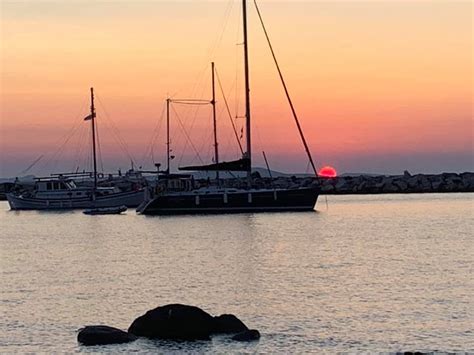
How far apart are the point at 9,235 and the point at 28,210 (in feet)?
135

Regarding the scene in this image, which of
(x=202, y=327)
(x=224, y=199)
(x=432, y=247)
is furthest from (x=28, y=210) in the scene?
(x=202, y=327)

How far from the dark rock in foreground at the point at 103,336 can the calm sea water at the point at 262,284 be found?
0.31 metres

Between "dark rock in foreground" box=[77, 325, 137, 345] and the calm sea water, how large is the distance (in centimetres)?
31

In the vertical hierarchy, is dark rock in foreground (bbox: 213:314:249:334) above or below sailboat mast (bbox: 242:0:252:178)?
below

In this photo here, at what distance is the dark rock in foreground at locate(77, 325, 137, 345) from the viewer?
81.6 ft

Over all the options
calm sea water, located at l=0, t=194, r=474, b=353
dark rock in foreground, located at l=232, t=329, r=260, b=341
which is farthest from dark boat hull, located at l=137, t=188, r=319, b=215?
dark rock in foreground, located at l=232, t=329, r=260, b=341

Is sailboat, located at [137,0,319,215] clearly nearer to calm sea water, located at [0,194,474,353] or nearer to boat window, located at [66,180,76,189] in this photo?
calm sea water, located at [0,194,474,353]

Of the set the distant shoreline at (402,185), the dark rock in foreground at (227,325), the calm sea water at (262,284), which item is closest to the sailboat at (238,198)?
the calm sea water at (262,284)

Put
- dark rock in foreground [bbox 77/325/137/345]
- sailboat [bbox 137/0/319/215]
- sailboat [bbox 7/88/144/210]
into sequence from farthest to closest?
sailboat [bbox 7/88/144/210] → sailboat [bbox 137/0/319/215] → dark rock in foreground [bbox 77/325/137/345]

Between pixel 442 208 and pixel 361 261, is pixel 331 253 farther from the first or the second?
pixel 442 208

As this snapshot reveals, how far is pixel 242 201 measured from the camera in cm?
8075

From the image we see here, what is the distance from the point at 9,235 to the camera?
73812 millimetres

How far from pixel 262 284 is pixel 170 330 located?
1239 cm

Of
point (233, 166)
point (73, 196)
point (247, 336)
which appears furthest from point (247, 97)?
point (247, 336)
